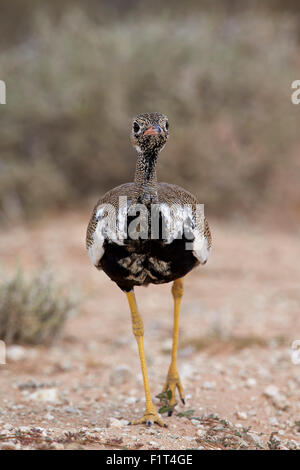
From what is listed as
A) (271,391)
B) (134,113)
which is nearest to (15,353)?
(271,391)

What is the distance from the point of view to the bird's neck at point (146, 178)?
348cm

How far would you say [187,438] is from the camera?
352 centimetres

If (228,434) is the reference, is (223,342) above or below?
above

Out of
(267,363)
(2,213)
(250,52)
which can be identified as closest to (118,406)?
(267,363)

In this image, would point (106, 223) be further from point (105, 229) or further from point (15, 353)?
point (15, 353)

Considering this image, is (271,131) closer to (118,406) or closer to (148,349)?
(148,349)

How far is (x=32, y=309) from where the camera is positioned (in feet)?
18.9

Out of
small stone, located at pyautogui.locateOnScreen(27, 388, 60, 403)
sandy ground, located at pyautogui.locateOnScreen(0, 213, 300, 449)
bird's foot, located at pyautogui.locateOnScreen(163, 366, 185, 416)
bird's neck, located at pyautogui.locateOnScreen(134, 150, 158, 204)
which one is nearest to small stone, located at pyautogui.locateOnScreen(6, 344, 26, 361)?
sandy ground, located at pyautogui.locateOnScreen(0, 213, 300, 449)

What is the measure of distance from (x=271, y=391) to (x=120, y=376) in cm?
116

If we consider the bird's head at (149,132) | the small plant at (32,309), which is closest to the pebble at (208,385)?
the small plant at (32,309)

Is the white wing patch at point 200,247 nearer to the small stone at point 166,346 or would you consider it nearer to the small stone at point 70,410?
the small stone at point 70,410

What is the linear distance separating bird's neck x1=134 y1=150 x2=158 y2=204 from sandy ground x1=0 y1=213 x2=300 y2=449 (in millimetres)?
1318

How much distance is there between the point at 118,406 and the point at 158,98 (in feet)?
24.6

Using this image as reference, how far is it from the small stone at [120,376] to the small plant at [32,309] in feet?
3.57
